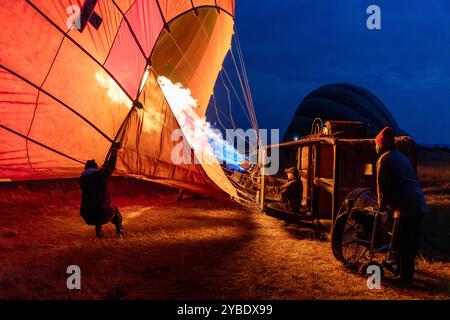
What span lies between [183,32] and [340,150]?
6784 mm

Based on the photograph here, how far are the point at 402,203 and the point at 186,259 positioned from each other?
265 cm

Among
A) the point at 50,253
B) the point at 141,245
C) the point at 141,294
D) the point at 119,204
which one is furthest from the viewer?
the point at 119,204

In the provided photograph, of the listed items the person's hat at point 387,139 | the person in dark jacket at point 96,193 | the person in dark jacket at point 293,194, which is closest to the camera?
the person's hat at point 387,139

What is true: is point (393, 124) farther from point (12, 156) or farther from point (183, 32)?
point (12, 156)

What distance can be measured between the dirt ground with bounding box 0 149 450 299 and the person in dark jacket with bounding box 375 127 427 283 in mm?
347

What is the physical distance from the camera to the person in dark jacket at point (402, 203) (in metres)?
4.50

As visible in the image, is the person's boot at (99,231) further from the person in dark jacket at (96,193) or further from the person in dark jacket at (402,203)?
the person in dark jacket at (402,203)

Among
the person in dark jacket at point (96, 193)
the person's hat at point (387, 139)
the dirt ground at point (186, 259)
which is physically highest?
the person's hat at point (387, 139)

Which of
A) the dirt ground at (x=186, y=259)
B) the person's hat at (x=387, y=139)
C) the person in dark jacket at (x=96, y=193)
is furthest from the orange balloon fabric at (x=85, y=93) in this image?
the person's hat at (x=387, y=139)

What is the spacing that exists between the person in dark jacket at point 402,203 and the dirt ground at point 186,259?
35 centimetres

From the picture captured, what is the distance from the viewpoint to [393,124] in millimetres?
29469

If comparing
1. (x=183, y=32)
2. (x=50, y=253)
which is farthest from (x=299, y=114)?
(x=50, y=253)

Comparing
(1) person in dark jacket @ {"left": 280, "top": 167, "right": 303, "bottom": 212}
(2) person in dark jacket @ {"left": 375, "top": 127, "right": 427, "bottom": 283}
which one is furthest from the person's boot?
(2) person in dark jacket @ {"left": 375, "top": 127, "right": 427, "bottom": 283}

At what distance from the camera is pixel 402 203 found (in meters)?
4.51
